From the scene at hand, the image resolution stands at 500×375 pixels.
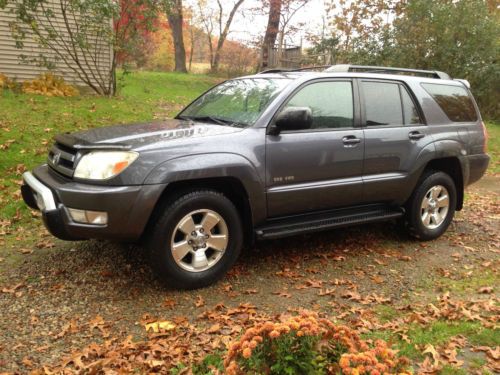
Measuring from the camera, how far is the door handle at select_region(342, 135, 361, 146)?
14.5 ft

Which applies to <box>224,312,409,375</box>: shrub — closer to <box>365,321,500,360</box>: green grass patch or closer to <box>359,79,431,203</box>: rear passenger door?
<box>365,321,500,360</box>: green grass patch

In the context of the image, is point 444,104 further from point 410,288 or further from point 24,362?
point 24,362

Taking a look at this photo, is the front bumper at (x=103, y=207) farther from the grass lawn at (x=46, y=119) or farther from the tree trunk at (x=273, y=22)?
the tree trunk at (x=273, y=22)

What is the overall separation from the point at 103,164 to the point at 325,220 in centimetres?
212

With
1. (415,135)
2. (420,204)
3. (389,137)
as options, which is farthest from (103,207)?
(420,204)

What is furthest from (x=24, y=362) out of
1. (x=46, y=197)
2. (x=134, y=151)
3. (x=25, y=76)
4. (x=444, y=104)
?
(x=25, y=76)

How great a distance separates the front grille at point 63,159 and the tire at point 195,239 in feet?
2.78

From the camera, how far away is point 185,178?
3.60 m

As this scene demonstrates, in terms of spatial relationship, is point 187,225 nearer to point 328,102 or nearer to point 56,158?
point 56,158

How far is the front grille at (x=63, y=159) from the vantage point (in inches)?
146

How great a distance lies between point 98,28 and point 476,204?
8621mm

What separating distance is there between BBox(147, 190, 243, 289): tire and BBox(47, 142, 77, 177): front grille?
85cm

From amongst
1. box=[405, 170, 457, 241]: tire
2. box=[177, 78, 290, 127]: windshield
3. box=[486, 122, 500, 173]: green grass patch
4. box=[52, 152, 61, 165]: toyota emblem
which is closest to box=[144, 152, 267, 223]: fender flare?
box=[177, 78, 290, 127]: windshield

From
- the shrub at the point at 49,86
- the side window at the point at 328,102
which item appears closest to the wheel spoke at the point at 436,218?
the side window at the point at 328,102
